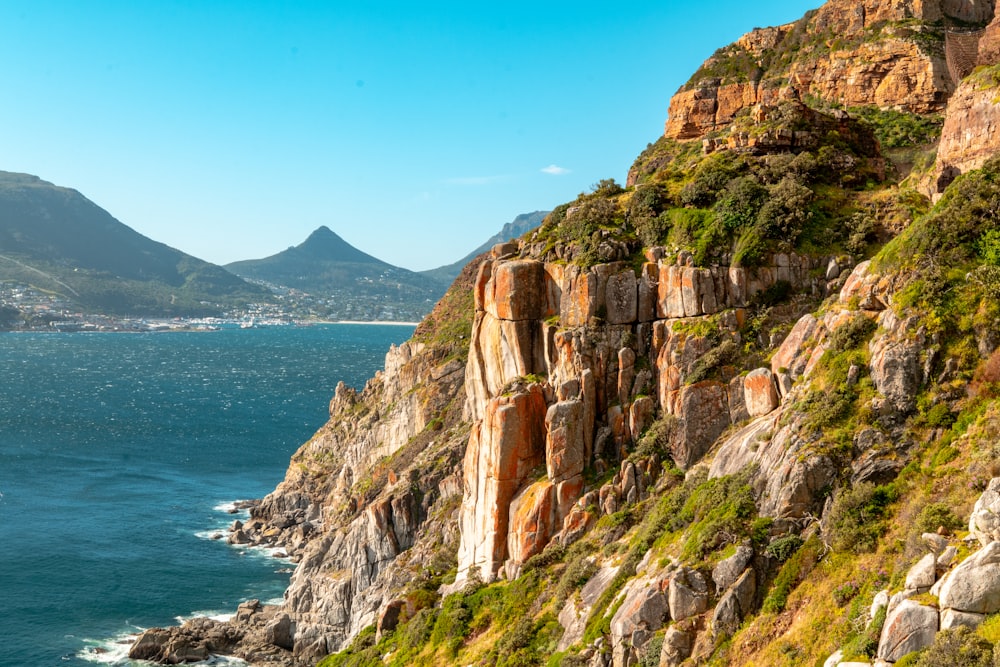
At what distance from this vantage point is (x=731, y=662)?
24.8 m

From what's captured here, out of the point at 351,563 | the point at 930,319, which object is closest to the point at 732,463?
the point at 930,319

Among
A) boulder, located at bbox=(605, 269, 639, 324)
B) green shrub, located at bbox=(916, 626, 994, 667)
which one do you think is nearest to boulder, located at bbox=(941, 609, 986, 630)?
green shrub, located at bbox=(916, 626, 994, 667)

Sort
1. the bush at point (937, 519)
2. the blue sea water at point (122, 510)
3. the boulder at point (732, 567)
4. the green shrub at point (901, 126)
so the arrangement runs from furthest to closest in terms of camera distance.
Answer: the blue sea water at point (122, 510) → the green shrub at point (901, 126) → the boulder at point (732, 567) → the bush at point (937, 519)

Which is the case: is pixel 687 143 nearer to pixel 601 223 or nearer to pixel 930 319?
pixel 601 223

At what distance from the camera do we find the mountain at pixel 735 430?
24750mm

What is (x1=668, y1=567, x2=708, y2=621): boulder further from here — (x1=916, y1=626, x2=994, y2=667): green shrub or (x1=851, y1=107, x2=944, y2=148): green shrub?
(x1=851, y1=107, x2=944, y2=148): green shrub

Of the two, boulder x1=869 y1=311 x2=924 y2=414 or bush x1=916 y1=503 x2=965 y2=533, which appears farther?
boulder x1=869 y1=311 x2=924 y2=414

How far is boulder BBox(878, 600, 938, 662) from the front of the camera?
62.1ft

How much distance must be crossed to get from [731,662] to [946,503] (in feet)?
25.5

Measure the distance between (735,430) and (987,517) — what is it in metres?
16.6

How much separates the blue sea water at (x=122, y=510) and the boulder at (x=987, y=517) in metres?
60.3

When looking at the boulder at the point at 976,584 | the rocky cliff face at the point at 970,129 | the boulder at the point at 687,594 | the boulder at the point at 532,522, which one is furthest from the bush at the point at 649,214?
the boulder at the point at 976,584

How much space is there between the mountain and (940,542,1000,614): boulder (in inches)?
2.0

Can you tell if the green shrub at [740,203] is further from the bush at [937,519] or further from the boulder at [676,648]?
the boulder at [676,648]
